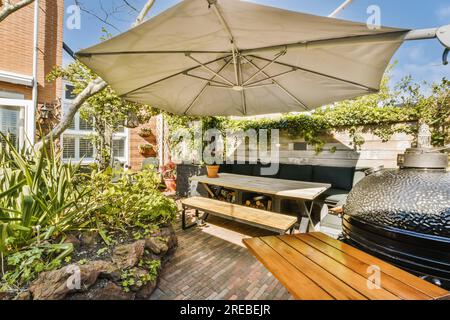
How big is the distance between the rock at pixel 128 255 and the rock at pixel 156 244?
0.13 meters

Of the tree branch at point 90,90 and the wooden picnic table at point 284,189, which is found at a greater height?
the tree branch at point 90,90

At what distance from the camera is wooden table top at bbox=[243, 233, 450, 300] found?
0.89 m

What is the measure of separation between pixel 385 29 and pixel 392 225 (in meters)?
1.17

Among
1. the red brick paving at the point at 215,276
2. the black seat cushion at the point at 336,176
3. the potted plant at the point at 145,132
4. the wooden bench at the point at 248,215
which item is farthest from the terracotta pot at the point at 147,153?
the black seat cushion at the point at 336,176

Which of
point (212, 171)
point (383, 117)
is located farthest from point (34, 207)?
point (383, 117)

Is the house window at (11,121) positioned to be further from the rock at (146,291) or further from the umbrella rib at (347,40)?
the umbrella rib at (347,40)

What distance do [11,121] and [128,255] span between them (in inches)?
216

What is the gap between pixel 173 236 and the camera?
2783mm

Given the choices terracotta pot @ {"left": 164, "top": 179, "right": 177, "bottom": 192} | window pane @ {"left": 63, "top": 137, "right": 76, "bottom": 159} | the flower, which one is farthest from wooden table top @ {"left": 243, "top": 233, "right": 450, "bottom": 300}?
window pane @ {"left": 63, "top": 137, "right": 76, "bottom": 159}

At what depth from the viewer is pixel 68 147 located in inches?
234

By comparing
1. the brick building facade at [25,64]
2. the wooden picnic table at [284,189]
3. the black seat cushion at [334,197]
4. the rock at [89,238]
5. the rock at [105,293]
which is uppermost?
the brick building facade at [25,64]

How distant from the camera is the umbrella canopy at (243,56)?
1334 millimetres

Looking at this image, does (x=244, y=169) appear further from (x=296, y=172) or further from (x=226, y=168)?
(x=296, y=172)

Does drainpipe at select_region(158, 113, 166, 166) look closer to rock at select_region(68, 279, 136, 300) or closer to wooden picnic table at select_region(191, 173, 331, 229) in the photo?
wooden picnic table at select_region(191, 173, 331, 229)
